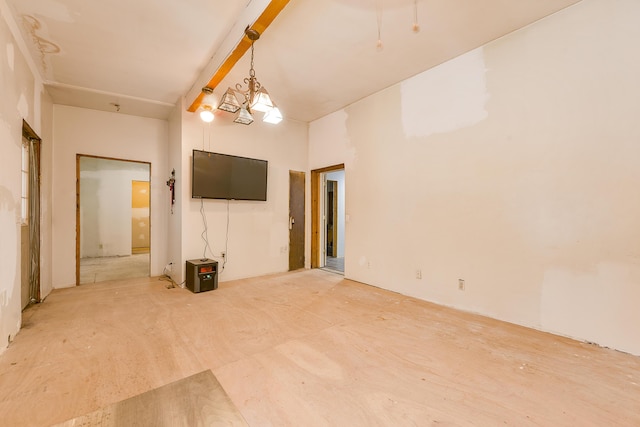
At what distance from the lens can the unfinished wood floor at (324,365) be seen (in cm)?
155

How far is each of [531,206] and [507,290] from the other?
2.91 feet

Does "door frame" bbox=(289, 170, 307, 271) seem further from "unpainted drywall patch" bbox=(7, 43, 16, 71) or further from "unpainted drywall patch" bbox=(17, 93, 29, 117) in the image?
"unpainted drywall patch" bbox=(7, 43, 16, 71)

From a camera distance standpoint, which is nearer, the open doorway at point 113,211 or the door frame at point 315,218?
the door frame at point 315,218

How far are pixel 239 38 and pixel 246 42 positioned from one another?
86 mm

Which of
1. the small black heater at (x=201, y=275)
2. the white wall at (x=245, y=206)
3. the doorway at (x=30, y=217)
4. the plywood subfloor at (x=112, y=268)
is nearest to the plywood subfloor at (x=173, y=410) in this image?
the small black heater at (x=201, y=275)

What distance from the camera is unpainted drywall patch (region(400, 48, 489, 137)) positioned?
301cm

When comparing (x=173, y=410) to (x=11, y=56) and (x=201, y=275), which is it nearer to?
(x=201, y=275)

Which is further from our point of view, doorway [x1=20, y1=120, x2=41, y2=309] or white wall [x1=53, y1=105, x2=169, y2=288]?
white wall [x1=53, y1=105, x2=169, y2=288]

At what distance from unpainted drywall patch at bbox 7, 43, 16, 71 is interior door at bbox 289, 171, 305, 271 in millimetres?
3590

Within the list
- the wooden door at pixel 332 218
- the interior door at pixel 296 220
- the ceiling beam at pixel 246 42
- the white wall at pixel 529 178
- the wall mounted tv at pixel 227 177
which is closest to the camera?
the ceiling beam at pixel 246 42

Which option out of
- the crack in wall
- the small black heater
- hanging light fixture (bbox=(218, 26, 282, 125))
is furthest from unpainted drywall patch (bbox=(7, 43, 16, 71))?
the small black heater

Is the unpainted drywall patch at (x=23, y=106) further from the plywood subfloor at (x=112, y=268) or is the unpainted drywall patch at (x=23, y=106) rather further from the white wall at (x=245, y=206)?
the plywood subfloor at (x=112, y=268)

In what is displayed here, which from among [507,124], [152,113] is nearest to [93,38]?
[152,113]

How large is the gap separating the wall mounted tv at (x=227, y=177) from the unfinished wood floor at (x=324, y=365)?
173cm
